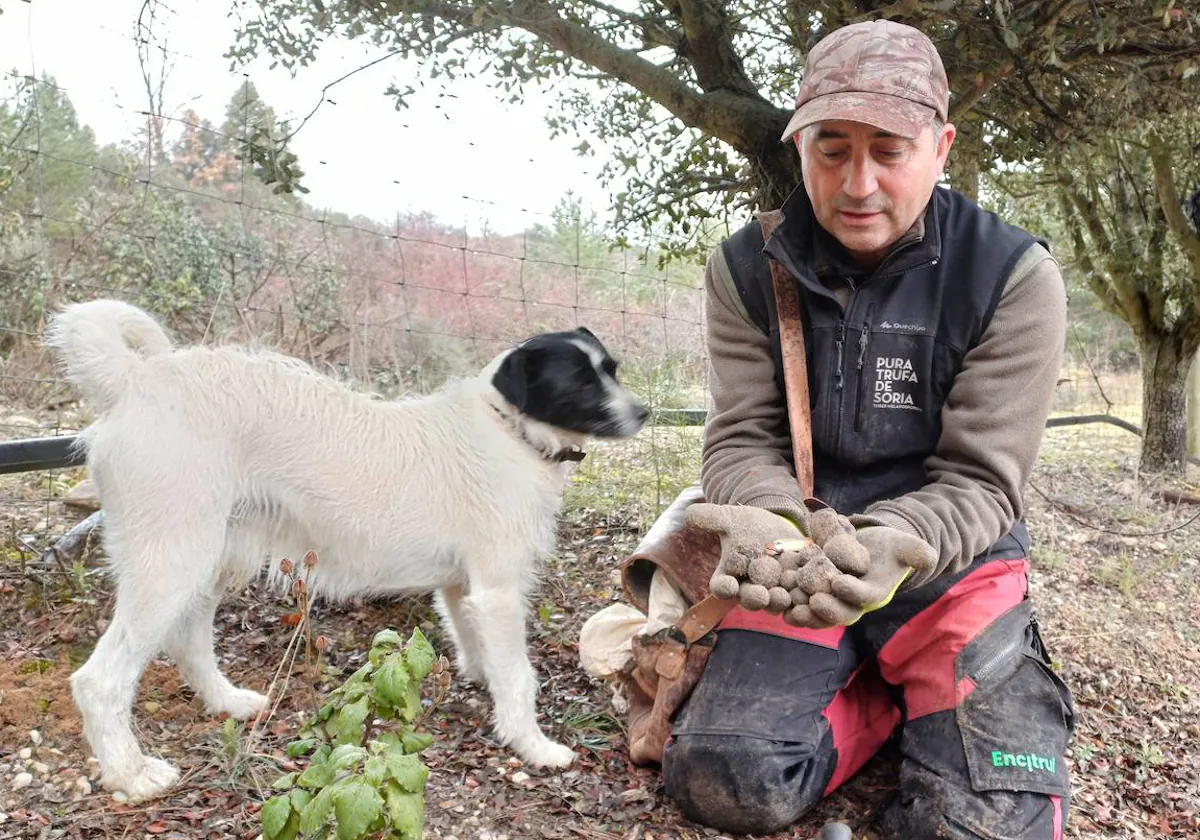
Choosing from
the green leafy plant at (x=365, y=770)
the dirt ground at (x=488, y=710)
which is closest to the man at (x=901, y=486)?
the dirt ground at (x=488, y=710)

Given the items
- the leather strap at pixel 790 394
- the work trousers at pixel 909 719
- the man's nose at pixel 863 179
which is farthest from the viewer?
the leather strap at pixel 790 394

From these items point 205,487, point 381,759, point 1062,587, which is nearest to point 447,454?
point 205,487

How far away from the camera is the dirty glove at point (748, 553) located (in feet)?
6.75

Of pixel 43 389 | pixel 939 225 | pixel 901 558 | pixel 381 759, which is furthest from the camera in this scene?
pixel 43 389

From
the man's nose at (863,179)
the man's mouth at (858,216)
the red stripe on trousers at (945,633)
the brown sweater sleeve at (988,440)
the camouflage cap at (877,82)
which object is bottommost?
the red stripe on trousers at (945,633)

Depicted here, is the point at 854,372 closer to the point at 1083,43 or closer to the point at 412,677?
the point at 412,677

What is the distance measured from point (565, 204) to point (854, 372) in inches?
133

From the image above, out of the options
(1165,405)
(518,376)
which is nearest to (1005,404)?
(518,376)

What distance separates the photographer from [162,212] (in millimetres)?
6707

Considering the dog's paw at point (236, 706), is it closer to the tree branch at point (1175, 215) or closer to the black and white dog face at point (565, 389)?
the black and white dog face at point (565, 389)

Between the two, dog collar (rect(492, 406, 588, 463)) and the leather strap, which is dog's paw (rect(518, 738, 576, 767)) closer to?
the leather strap

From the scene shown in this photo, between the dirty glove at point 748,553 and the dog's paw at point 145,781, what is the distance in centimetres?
154

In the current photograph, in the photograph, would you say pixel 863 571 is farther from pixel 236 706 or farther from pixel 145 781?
pixel 236 706

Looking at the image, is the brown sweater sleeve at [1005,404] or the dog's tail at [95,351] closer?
the brown sweater sleeve at [1005,404]
